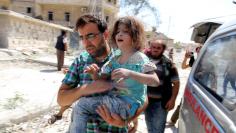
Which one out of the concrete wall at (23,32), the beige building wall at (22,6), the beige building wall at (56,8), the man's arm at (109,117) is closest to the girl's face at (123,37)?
the man's arm at (109,117)

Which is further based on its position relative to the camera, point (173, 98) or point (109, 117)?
point (173, 98)

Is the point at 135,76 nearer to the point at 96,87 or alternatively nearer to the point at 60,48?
the point at 96,87

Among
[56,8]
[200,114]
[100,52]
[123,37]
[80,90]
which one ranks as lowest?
[200,114]

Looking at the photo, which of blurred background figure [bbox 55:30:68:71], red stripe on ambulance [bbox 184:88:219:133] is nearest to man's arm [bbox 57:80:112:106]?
red stripe on ambulance [bbox 184:88:219:133]

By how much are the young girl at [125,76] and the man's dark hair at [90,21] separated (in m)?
0.09

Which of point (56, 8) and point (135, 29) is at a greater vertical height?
point (56, 8)

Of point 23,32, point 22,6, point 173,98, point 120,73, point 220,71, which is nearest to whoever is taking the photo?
point 120,73

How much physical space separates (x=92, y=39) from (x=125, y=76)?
398mm

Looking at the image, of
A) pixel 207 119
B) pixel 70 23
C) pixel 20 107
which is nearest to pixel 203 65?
pixel 207 119

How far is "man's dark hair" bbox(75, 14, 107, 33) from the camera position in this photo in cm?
209

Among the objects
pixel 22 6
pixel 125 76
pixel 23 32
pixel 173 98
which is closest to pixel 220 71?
pixel 125 76

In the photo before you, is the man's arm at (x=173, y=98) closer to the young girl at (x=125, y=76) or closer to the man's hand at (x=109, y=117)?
the young girl at (x=125, y=76)

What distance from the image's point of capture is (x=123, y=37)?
2.07 m

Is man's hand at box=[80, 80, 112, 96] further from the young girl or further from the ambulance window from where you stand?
the ambulance window
